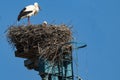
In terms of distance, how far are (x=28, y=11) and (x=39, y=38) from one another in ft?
12.0

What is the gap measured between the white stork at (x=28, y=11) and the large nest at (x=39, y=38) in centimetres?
190

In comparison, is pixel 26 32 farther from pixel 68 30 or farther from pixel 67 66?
pixel 67 66

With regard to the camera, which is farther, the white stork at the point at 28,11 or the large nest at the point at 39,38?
the white stork at the point at 28,11

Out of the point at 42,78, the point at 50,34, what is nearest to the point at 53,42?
the point at 50,34

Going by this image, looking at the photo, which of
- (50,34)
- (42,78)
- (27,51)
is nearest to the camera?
(42,78)

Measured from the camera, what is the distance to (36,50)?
1434cm

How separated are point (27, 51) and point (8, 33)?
2.02 meters

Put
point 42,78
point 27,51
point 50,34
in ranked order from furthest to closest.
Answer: point 50,34 < point 27,51 < point 42,78

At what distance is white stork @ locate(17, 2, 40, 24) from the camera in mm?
18536

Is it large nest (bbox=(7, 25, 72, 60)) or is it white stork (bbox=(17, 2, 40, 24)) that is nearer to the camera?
large nest (bbox=(7, 25, 72, 60))

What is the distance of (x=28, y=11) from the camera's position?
18906 millimetres

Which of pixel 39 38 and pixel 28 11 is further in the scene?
pixel 28 11

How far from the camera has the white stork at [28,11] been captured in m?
18.5

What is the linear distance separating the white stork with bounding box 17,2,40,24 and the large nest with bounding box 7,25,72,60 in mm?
1903
